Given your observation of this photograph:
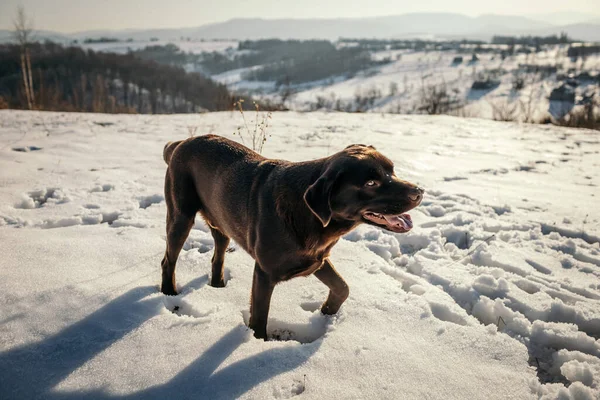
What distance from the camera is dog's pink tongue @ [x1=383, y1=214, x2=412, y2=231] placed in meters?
2.38

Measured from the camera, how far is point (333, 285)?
2887mm

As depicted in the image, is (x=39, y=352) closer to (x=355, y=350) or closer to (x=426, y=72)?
(x=355, y=350)

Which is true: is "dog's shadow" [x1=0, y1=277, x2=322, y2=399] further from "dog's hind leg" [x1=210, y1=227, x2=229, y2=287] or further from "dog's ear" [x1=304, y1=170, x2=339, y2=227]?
"dog's ear" [x1=304, y1=170, x2=339, y2=227]

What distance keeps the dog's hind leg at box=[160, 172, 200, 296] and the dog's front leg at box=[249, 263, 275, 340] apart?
891 mm

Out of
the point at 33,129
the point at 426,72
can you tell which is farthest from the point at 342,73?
the point at 33,129

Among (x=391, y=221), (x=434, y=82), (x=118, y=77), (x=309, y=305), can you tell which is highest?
(x=118, y=77)

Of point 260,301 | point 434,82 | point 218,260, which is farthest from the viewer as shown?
point 434,82

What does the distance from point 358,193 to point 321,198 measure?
27 centimetres

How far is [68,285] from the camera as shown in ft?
9.84

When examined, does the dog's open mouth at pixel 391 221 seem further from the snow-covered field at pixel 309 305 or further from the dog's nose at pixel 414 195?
the snow-covered field at pixel 309 305

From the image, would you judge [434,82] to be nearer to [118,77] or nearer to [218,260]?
[118,77]

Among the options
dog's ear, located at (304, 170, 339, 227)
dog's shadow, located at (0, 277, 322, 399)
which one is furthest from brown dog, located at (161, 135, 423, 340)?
dog's shadow, located at (0, 277, 322, 399)

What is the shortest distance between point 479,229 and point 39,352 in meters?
4.69

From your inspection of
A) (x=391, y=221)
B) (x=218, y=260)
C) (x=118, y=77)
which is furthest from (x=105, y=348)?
(x=118, y=77)
